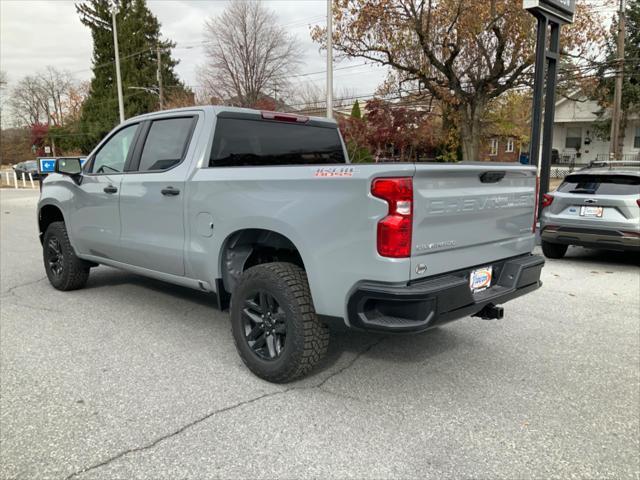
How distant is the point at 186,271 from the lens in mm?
4125

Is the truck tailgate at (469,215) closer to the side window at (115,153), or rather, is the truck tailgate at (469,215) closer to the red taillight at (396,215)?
the red taillight at (396,215)

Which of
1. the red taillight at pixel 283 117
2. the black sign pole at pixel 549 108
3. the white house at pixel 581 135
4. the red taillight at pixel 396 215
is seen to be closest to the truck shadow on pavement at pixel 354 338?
the red taillight at pixel 396 215

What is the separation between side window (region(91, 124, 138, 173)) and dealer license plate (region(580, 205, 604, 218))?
6.36 meters

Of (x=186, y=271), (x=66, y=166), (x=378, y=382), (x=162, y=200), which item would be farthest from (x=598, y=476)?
(x=66, y=166)

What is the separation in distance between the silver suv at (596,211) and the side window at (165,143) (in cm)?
596

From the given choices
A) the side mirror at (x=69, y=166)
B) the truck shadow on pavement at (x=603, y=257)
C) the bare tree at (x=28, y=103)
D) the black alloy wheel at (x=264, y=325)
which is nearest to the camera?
the black alloy wheel at (x=264, y=325)

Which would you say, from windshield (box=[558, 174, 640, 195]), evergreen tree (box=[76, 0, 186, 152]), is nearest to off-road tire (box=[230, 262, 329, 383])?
windshield (box=[558, 174, 640, 195])

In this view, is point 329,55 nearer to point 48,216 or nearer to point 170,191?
point 48,216

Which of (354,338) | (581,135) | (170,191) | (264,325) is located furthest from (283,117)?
(581,135)

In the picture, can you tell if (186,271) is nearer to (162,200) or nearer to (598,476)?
(162,200)

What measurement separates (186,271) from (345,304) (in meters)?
1.69

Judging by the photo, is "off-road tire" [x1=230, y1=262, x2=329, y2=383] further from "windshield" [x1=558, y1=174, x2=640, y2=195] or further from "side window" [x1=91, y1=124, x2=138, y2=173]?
"windshield" [x1=558, y1=174, x2=640, y2=195]

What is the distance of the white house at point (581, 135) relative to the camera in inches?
1516

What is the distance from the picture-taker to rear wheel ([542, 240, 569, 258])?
8.30 meters
